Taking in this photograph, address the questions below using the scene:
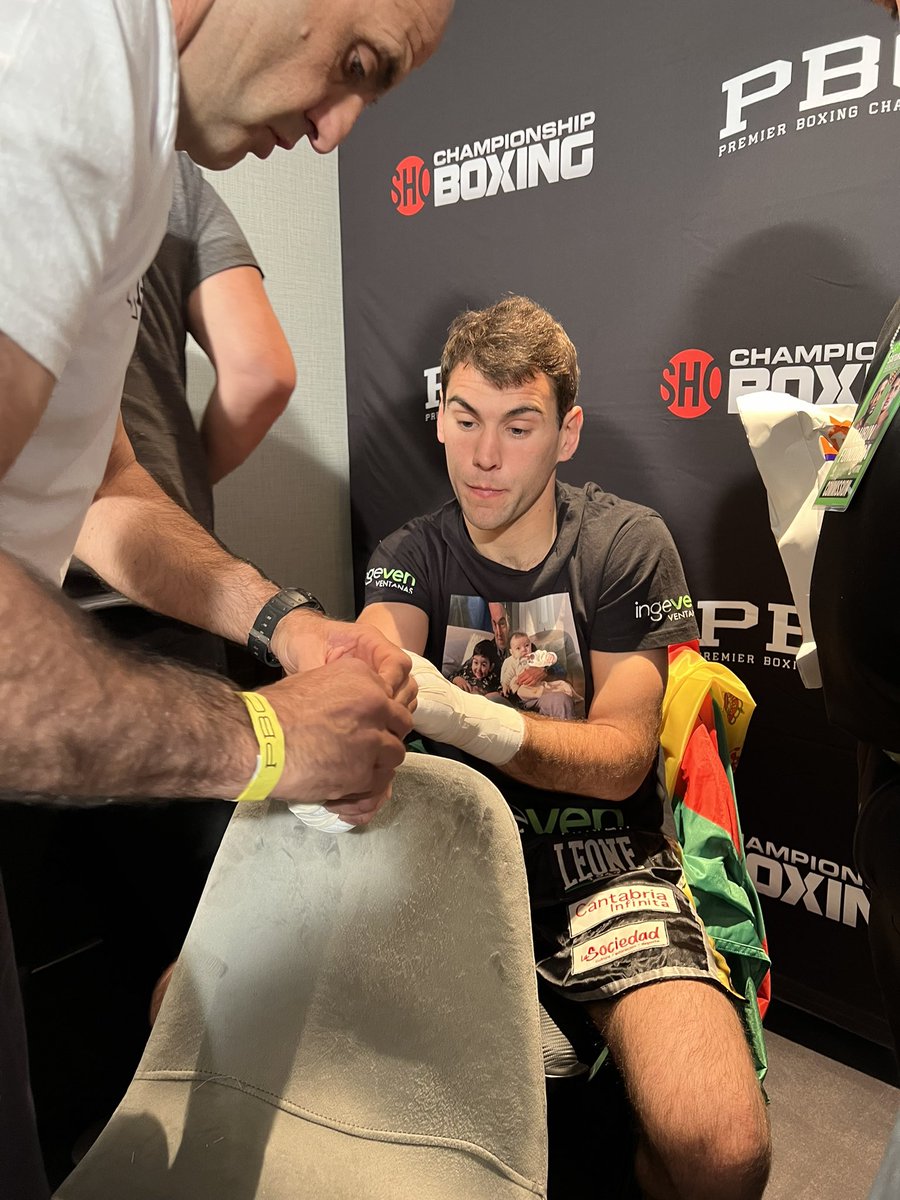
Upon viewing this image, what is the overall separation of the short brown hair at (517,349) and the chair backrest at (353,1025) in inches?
33.7

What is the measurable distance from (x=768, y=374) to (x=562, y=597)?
2.12ft

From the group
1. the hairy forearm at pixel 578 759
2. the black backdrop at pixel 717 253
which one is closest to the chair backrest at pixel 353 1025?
the hairy forearm at pixel 578 759

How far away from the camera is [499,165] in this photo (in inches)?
81.2

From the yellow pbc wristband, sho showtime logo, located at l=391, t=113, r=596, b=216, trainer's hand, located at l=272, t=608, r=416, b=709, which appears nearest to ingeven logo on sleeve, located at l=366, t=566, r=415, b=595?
trainer's hand, located at l=272, t=608, r=416, b=709

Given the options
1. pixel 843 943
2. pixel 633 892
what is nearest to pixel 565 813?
pixel 633 892

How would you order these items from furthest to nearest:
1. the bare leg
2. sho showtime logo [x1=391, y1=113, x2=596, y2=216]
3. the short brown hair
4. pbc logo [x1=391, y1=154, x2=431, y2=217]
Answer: pbc logo [x1=391, y1=154, x2=431, y2=217] → sho showtime logo [x1=391, y1=113, x2=596, y2=216] → the short brown hair → the bare leg

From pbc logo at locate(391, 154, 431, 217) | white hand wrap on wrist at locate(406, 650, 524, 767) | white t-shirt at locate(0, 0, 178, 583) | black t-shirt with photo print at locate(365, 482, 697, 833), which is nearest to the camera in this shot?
Answer: white t-shirt at locate(0, 0, 178, 583)

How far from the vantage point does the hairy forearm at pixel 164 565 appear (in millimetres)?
1110

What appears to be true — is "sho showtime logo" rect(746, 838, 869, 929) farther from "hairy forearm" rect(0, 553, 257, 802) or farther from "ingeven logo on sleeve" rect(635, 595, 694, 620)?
"hairy forearm" rect(0, 553, 257, 802)

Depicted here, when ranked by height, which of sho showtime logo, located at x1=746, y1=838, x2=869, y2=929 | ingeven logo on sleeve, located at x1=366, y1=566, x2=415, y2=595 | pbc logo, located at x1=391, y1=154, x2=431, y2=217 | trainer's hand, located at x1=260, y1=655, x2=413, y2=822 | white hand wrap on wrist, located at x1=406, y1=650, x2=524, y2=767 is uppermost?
pbc logo, located at x1=391, y1=154, x2=431, y2=217

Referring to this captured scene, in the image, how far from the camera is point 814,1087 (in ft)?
5.51

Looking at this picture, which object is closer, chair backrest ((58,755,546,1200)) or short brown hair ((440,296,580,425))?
chair backrest ((58,755,546,1200))

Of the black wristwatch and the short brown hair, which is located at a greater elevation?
the short brown hair

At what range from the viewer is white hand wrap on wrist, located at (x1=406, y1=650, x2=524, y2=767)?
1209 millimetres
